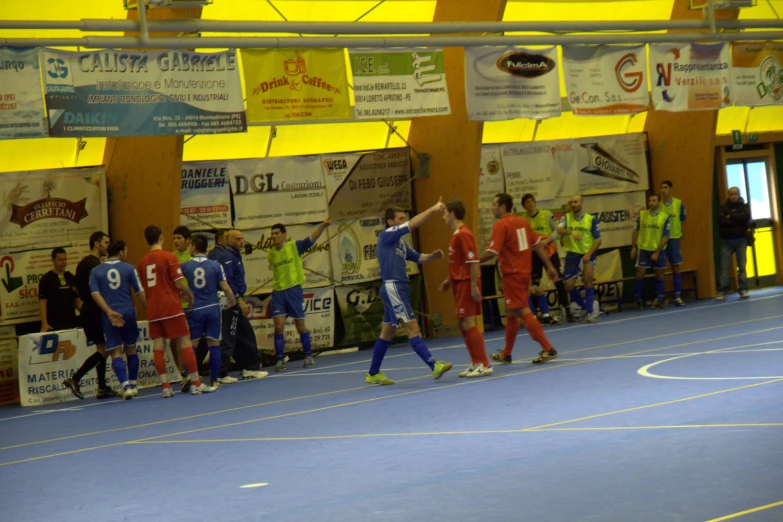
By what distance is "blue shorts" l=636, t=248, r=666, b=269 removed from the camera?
20.4 meters

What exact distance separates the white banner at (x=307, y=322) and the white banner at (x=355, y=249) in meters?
0.43

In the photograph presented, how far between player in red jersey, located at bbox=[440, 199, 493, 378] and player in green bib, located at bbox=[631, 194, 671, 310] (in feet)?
28.2

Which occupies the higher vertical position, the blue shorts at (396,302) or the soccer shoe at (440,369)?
the blue shorts at (396,302)

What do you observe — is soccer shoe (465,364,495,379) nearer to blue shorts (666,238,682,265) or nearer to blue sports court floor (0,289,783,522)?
blue sports court floor (0,289,783,522)

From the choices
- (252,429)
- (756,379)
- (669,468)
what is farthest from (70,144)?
(669,468)

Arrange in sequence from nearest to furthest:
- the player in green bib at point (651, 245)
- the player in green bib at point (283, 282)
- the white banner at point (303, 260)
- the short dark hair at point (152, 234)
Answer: the short dark hair at point (152, 234), the player in green bib at point (283, 282), the white banner at point (303, 260), the player in green bib at point (651, 245)

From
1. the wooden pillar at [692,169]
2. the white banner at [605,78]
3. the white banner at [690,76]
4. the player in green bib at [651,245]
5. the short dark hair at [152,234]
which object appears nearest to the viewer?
the short dark hair at [152,234]

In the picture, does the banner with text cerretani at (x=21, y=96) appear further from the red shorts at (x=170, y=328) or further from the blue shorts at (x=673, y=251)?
the blue shorts at (x=673, y=251)

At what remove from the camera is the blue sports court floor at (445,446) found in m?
6.30

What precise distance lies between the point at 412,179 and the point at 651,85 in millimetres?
4352

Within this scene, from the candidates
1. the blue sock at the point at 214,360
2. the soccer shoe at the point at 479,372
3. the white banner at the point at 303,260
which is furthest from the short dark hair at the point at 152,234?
the soccer shoe at the point at 479,372

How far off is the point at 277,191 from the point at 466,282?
6113 millimetres

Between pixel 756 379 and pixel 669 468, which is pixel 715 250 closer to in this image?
pixel 756 379

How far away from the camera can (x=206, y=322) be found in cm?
1416
